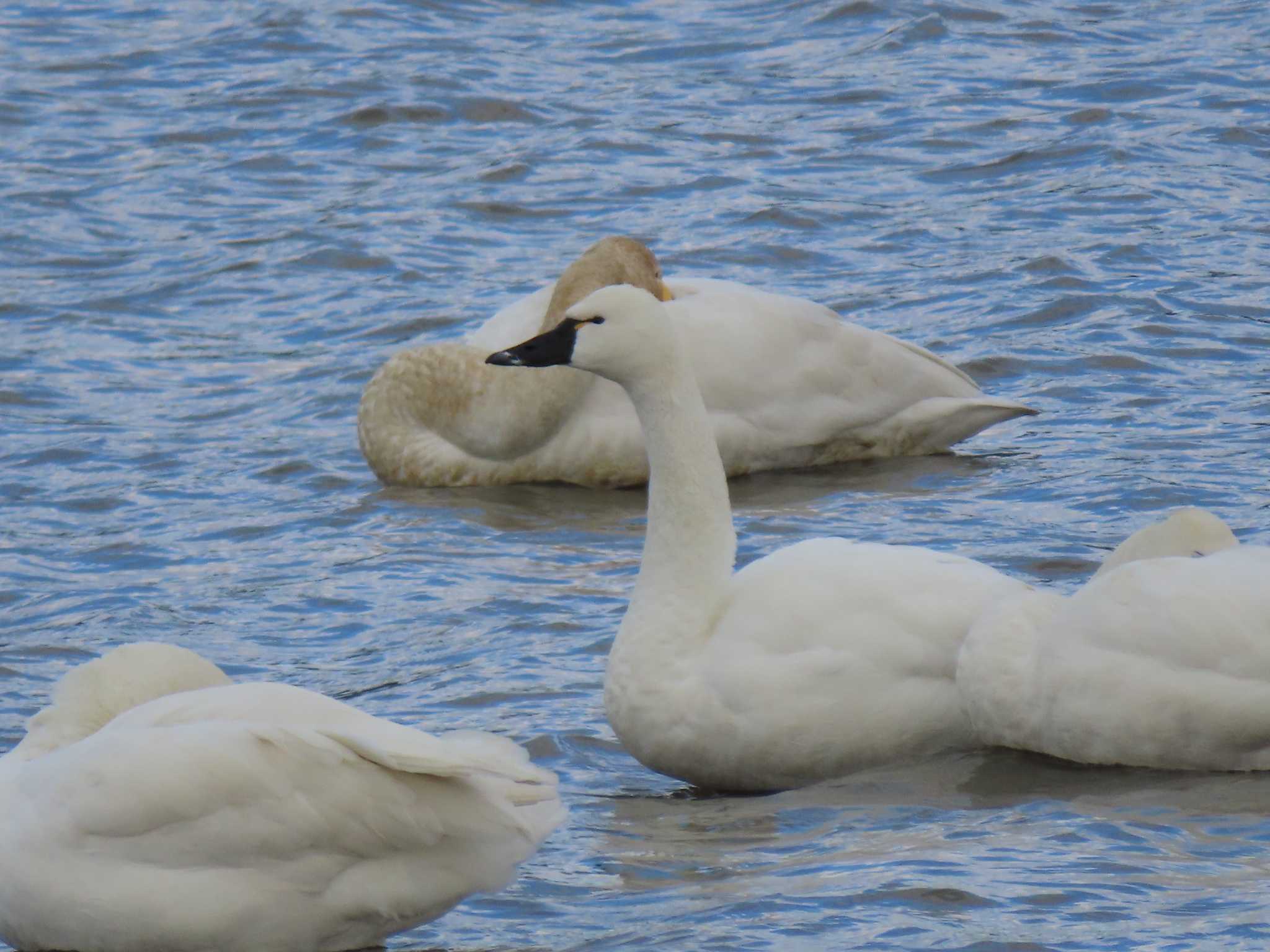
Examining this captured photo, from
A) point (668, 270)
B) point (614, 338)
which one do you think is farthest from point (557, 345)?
point (668, 270)

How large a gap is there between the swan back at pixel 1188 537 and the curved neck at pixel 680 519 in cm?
94

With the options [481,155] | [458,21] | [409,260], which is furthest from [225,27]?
[409,260]

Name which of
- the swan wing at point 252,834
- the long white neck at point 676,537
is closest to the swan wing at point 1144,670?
the long white neck at point 676,537

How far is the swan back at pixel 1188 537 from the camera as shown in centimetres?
600

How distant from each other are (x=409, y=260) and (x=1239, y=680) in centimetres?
727

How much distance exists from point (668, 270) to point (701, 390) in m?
2.82

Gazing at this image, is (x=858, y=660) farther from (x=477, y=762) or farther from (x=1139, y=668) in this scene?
(x=477, y=762)

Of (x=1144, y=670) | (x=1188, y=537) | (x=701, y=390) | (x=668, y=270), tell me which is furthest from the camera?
(x=668, y=270)

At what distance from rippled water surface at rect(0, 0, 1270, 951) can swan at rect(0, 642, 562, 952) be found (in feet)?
0.86

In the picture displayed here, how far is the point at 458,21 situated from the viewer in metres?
16.9

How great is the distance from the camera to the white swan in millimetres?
Result: 5406

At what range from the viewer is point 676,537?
6.11m

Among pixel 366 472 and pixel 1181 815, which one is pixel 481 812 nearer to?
pixel 1181 815

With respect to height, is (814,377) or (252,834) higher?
(252,834)
